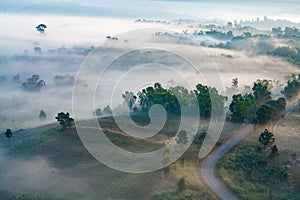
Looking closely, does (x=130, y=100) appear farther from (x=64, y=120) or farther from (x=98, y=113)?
(x=64, y=120)

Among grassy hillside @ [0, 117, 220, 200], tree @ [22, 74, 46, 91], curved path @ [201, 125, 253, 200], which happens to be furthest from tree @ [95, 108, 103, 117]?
tree @ [22, 74, 46, 91]

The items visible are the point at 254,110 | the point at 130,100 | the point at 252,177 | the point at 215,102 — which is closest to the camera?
the point at 252,177

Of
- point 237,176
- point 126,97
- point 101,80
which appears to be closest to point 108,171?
point 237,176

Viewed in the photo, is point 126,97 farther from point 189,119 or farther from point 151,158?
point 151,158

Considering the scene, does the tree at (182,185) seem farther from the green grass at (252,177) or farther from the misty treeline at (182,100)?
the misty treeline at (182,100)

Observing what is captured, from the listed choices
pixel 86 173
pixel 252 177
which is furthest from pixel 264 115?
pixel 86 173

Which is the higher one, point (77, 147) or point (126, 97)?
point (126, 97)

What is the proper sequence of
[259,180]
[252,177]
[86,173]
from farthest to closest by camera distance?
[86,173], [252,177], [259,180]

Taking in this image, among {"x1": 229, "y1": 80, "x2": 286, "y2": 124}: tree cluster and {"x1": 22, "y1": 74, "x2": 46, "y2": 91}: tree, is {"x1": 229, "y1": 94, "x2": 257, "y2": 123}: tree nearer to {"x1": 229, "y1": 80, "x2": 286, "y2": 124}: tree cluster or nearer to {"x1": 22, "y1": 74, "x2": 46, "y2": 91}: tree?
{"x1": 229, "y1": 80, "x2": 286, "y2": 124}: tree cluster
